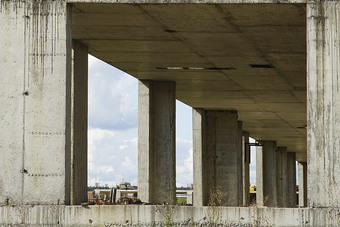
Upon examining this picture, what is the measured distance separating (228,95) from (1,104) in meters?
12.6

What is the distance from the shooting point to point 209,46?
14.1 m

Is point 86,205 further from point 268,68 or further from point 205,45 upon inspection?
point 268,68

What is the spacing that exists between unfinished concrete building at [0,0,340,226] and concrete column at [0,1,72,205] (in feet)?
0.06

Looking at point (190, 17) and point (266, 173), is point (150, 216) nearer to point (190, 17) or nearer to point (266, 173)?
point (190, 17)

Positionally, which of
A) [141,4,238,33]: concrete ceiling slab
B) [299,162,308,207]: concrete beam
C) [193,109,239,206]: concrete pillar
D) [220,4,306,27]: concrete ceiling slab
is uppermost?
[141,4,238,33]: concrete ceiling slab

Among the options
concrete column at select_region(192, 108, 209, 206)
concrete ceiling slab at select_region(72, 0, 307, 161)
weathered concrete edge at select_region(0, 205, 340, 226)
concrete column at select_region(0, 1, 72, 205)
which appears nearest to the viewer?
weathered concrete edge at select_region(0, 205, 340, 226)

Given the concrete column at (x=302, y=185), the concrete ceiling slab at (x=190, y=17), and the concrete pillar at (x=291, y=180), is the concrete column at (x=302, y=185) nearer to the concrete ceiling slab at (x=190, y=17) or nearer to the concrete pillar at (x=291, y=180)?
the concrete pillar at (x=291, y=180)

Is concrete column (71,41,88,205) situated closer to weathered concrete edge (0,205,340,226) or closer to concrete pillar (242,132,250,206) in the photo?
weathered concrete edge (0,205,340,226)

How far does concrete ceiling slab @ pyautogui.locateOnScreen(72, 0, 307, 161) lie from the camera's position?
36.0 feet

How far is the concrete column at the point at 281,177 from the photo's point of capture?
40.0 m

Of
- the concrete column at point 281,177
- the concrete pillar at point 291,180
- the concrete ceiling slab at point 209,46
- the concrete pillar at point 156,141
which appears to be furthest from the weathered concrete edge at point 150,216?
the concrete pillar at point 291,180

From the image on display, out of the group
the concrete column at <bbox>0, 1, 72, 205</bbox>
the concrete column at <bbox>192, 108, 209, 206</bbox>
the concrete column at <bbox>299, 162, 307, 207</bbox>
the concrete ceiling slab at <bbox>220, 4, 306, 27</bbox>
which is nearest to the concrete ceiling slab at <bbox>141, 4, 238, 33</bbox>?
the concrete ceiling slab at <bbox>220, 4, 306, 27</bbox>

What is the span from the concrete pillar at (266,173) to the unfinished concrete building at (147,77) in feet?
63.8

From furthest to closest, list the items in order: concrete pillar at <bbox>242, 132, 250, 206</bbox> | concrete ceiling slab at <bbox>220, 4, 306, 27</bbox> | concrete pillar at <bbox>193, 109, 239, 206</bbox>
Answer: concrete pillar at <bbox>242, 132, 250, 206</bbox> < concrete pillar at <bbox>193, 109, 239, 206</bbox> < concrete ceiling slab at <bbox>220, 4, 306, 27</bbox>
